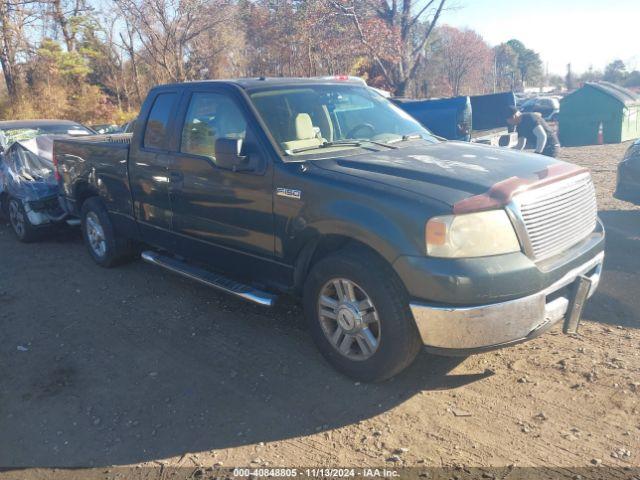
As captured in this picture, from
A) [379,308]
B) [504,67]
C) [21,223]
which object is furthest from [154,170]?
[504,67]

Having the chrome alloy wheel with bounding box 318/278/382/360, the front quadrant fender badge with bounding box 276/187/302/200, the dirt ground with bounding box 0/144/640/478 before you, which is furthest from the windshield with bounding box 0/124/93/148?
the chrome alloy wheel with bounding box 318/278/382/360

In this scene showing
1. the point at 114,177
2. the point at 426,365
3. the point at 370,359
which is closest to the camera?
the point at 370,359

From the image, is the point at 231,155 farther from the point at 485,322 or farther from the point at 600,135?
the point at 600,135

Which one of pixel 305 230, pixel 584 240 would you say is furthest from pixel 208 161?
pixel 584 240

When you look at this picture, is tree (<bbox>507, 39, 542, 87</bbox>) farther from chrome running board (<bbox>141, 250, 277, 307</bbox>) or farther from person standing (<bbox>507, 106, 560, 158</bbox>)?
chrome running board (<bbox>141, 250, 277, 307</bbox>)

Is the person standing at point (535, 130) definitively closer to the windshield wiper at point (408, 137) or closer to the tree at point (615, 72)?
the windshield wiper at point (408, 137)

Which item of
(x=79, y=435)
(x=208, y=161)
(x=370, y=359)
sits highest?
(x=208, y=161)

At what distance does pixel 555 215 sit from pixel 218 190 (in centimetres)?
247

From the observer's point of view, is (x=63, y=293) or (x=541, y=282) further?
(x=63, y=293)

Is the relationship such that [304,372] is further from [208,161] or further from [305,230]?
[208,161]

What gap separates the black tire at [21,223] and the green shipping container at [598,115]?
15488mm

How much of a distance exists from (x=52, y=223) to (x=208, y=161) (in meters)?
4.23

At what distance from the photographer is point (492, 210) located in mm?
3133

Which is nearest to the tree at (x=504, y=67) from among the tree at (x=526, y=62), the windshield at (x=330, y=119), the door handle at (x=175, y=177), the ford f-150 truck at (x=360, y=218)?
the tree at (x=526, y=62)
